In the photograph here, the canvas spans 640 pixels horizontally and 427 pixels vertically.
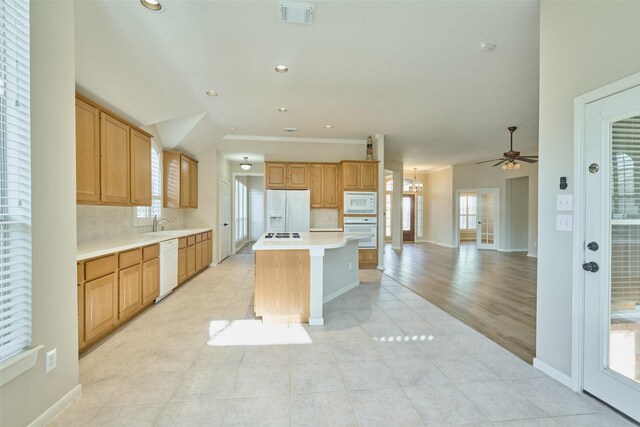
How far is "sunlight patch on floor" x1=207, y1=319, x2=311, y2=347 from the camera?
277 cm

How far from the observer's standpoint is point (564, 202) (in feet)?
6.80

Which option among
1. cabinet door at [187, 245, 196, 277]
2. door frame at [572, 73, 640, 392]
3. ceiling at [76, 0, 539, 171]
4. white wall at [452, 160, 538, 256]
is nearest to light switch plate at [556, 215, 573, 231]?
door frame at [572, 73, 640, 392]

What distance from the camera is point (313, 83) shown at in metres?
3.75

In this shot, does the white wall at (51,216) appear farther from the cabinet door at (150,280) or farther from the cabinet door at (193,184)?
the cabinet door at (193,184)

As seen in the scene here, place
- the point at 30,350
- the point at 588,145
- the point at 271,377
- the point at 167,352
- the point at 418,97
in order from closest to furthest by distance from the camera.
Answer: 1. the point at 30,350
2. the point at 588,145
3. the point at 271,377
4. the point at 167,352
5. the point at 418,97

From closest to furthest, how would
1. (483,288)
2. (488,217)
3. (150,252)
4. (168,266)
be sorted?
(150,252) → (168,266) → (483,288) → (488,217)

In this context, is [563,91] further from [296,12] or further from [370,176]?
[370,176]

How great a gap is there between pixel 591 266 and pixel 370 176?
15.2ft

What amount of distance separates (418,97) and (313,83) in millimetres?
1532

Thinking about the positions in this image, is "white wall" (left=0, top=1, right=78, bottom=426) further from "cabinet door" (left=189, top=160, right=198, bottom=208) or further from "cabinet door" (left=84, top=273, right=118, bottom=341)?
"cabinet door" (left=189, top=160, right=198, bottom=208)

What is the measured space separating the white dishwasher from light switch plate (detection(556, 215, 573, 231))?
420 cm

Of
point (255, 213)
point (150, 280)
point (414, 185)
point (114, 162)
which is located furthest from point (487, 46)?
point (255, 213)

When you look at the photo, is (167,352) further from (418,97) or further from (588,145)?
(418,97)

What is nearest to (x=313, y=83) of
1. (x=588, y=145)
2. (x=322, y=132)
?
(x=322, y=132)
